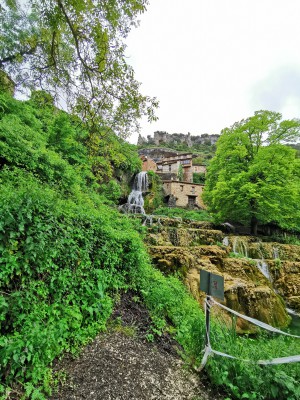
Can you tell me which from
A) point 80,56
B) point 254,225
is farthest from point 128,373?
point 254,225

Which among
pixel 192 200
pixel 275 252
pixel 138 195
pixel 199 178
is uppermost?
pixel 199 178

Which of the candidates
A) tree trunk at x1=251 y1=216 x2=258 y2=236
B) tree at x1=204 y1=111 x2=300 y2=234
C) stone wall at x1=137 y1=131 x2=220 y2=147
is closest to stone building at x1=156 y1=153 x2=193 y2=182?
tree at x1=204 y1=111 x2=300 y2=234

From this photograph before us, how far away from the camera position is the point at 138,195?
24359 millimetres

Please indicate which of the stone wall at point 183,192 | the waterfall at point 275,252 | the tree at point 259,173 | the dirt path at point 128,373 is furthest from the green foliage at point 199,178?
the dirt path at point 128,373

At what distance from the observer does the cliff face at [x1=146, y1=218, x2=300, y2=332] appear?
7.62 meters

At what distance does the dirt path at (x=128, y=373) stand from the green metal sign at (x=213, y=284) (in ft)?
3.75

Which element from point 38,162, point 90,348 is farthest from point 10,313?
point 38,162

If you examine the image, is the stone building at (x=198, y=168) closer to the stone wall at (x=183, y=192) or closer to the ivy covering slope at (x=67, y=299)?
the stone wall at (x=183, y=192)

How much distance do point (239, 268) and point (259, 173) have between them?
9813 millimetres

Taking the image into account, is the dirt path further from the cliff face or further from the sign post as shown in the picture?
the cliff face

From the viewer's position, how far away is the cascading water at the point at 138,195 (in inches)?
871

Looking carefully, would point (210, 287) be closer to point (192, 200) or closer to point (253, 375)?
point (253, 375)

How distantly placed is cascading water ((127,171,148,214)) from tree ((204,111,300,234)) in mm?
8641

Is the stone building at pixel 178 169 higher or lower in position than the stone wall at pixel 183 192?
higher
